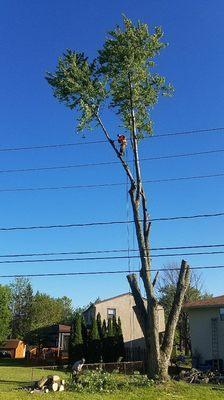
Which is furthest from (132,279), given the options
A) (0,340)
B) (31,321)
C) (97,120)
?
(31,321)

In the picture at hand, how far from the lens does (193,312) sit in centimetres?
2970

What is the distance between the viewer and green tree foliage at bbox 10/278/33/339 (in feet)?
260

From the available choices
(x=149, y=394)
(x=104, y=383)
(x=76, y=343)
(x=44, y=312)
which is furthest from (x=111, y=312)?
(x=44, y=312)

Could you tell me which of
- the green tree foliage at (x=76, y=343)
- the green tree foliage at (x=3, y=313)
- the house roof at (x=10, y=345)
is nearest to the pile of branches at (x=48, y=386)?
the green tree foliage at (x=76, y=343)

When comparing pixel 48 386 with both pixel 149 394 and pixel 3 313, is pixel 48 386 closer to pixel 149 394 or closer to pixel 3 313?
pixel 149 394

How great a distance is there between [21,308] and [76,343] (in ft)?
161

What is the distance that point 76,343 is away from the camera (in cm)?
3403

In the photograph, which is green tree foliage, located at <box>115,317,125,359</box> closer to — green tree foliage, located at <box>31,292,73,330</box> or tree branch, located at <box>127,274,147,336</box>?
tree branch, located at <box>127,274,147,336</box>

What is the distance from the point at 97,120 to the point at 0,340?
38.3m

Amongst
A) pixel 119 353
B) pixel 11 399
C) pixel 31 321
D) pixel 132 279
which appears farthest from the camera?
pixel 31 321

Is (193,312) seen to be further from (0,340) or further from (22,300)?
(22,300)

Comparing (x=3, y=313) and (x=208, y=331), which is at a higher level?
(x=3, y=313)

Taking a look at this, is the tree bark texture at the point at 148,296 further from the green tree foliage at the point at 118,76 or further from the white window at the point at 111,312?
the white window at the point at 111,312

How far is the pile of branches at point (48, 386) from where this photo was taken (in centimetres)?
1828
